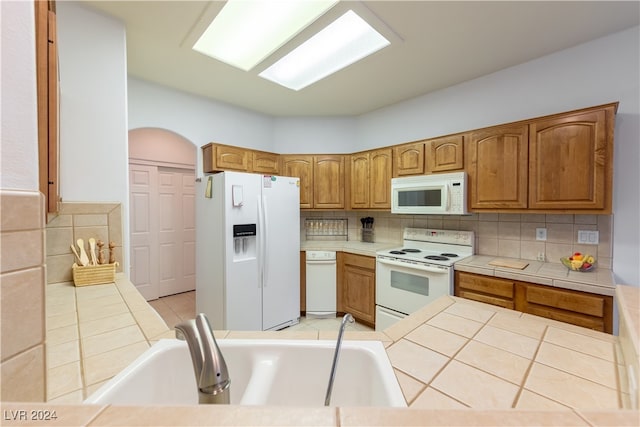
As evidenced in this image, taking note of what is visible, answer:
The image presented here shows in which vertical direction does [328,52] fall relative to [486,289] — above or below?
above

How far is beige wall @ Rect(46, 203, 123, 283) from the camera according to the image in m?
1.54

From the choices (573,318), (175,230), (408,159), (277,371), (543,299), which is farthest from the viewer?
(175,230)

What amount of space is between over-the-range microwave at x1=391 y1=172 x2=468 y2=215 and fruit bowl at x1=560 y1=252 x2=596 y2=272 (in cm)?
82

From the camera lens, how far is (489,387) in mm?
614

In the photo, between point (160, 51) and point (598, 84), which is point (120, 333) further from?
point (598, 84)

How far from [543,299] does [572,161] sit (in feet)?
3.42

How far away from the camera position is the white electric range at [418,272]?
2.28 metres

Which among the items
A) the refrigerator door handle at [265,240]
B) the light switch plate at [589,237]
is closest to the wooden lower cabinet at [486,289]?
the light switch plate at [589,237]

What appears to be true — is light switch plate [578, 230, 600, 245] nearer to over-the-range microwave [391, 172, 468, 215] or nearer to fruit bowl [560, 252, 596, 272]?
fruit bowl [560, 252, 596, 272]

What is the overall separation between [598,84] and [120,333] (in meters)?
3.48

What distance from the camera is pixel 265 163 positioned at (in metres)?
3.37

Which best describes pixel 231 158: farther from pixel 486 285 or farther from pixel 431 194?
pixel 486 285

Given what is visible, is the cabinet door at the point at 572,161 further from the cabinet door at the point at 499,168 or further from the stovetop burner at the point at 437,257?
the stovetop burner at the point at 437,257

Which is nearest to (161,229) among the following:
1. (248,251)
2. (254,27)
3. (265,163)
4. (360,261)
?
(265,163)
